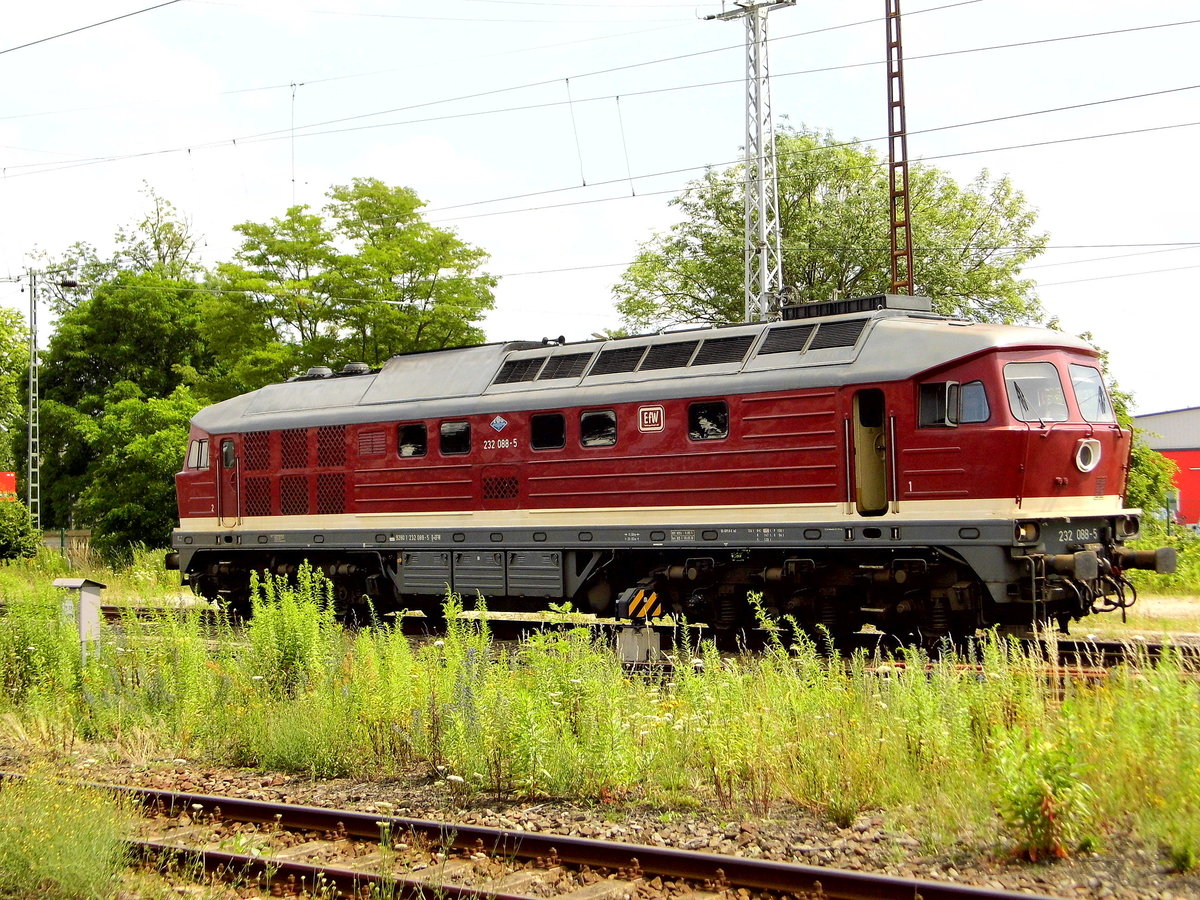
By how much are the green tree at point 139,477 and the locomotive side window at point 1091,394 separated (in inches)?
949

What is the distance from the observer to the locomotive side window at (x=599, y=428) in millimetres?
15039

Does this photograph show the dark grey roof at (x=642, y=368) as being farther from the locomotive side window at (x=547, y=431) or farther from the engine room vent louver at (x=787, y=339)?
the locomotive side window at (x=547, y=431)

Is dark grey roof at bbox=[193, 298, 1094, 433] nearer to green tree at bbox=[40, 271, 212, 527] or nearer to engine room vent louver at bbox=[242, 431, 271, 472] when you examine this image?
engine room vent louver at bbox=[242, 431, 271, 472]

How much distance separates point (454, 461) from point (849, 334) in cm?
609

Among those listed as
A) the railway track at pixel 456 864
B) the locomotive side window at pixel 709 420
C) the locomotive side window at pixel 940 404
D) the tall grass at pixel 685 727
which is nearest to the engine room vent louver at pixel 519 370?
the locomotive side window at pixel 709 420

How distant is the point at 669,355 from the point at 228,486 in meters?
8.73

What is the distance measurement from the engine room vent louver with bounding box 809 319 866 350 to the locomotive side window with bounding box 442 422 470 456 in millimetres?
5333

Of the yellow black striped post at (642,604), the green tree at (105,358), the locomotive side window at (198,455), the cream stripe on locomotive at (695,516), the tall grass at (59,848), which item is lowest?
the tall grass at (59,848)

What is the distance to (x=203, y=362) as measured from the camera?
133 feet

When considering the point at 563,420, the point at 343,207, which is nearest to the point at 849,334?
the point at 563,420

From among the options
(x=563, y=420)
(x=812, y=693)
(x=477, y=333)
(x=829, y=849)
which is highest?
(x=477, y=333)

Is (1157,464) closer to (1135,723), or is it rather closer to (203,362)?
(1135,723)

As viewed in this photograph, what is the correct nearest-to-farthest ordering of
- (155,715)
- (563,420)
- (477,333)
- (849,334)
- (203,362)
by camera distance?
(155,715)
(849,334)
(563,420)
(477,333)
(203,362)

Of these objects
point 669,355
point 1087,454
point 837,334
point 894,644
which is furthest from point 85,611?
point 1087,454
